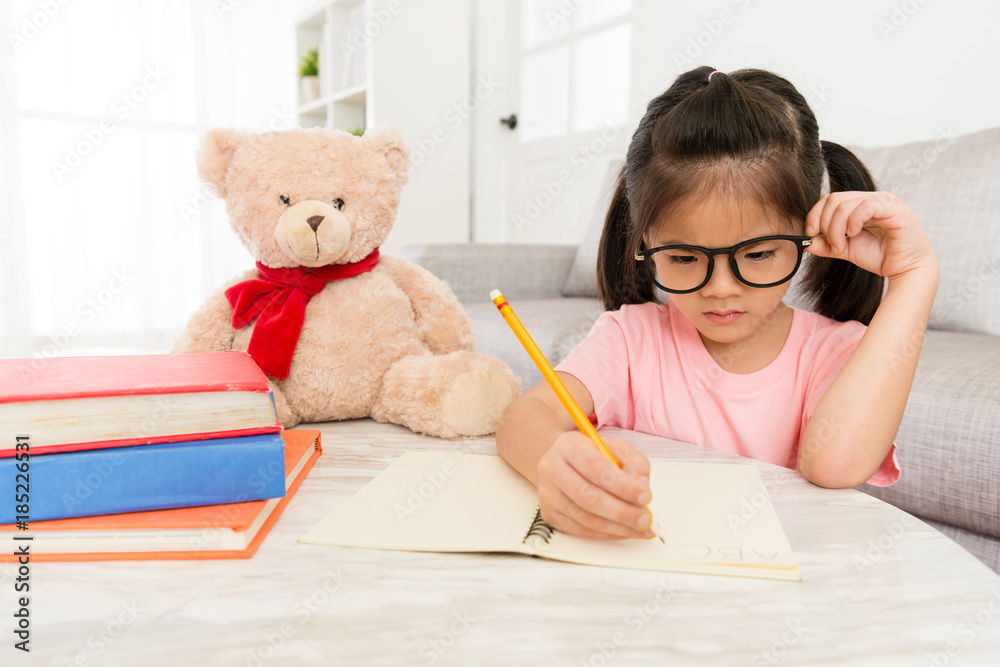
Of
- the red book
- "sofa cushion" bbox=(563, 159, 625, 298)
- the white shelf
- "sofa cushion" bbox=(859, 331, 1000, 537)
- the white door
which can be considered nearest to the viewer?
the red book

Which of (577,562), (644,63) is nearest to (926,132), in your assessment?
(644,63)

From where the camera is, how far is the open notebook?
41cm

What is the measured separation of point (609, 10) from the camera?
282 cm

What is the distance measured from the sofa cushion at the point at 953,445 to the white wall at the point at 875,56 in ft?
3.38

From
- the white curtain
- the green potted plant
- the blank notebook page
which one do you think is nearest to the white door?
the green potted plant

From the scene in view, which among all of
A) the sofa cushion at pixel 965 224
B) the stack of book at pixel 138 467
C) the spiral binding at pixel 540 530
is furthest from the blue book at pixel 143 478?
the sofa cushion at pixel 965 224

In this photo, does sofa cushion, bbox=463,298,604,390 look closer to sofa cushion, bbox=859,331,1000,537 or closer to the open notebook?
sofa cushion, bbox=859,331,1000,537

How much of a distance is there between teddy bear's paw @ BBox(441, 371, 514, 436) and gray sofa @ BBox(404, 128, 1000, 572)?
0.66m

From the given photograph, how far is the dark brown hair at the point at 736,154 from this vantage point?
704 mm

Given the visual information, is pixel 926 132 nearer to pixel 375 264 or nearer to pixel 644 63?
pixel 644 63

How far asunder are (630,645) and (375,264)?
62 centimetres

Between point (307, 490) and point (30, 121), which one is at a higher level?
point (30, 121)

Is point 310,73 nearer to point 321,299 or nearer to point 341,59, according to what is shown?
point 341,59

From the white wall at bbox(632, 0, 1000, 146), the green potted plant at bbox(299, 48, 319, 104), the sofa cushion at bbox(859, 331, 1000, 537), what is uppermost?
the green potted plant at bbox(299, 48, 319, 104)
